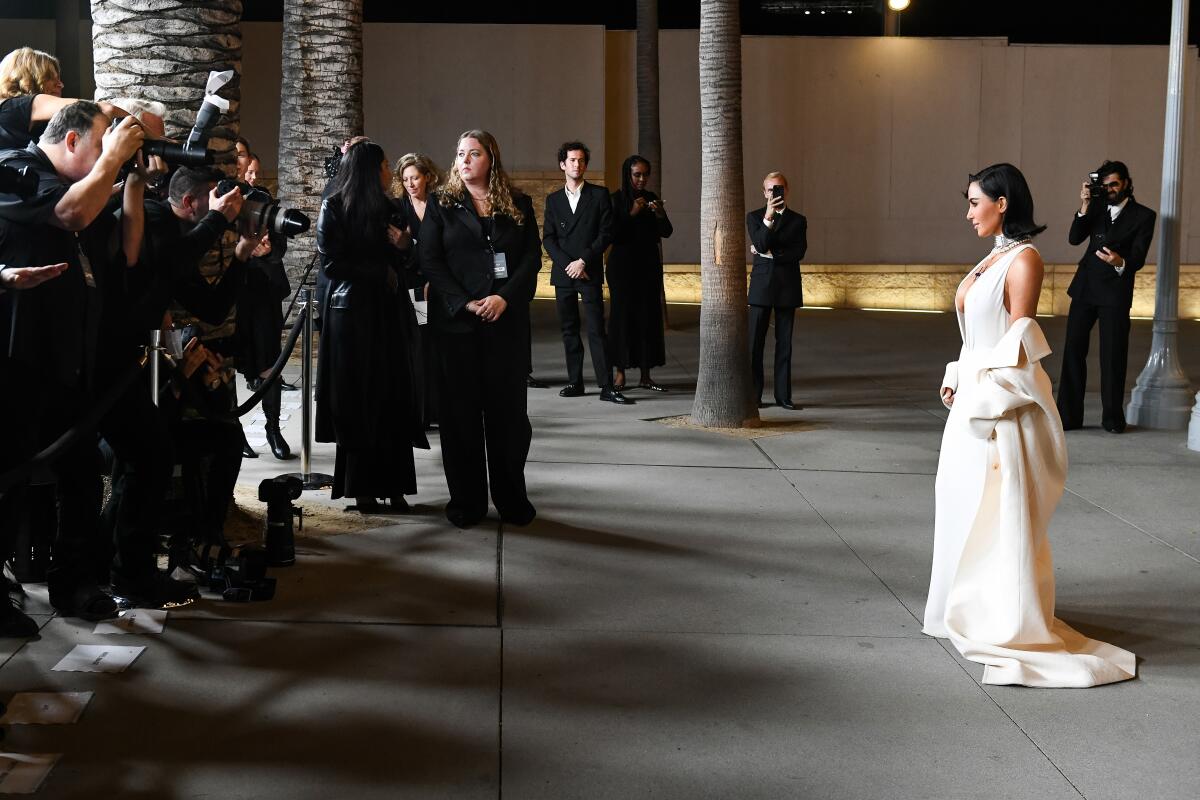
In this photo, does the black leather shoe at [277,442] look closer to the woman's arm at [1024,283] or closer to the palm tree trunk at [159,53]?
the palm tree trunk at [159,53]

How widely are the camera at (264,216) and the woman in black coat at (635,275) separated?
21.3 feet

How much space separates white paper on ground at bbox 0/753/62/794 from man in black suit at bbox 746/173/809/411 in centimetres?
810

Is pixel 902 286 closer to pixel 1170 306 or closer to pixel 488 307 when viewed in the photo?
pixel 1170 306

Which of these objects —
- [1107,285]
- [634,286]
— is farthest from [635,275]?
[1107,285]

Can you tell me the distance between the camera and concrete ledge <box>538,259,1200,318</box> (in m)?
21.6

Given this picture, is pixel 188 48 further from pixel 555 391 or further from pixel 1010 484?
pixel 555 391

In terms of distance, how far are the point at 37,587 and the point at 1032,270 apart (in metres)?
4.37

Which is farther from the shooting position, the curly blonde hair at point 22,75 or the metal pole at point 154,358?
the curly blonde hair at point 22,75

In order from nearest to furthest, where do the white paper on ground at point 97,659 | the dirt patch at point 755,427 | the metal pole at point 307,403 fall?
the white paper on ground at point 97,659
the metal pole at point 307,403
the dirt patch at point 755,427

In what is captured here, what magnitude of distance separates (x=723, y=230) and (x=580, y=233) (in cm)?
186

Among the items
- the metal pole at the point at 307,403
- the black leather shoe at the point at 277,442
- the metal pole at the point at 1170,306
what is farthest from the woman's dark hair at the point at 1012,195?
the metal pole at the point at 1170,306

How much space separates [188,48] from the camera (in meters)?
6.52

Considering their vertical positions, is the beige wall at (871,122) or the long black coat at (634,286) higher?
the beige wall at (871,122)

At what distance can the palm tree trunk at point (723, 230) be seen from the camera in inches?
405
